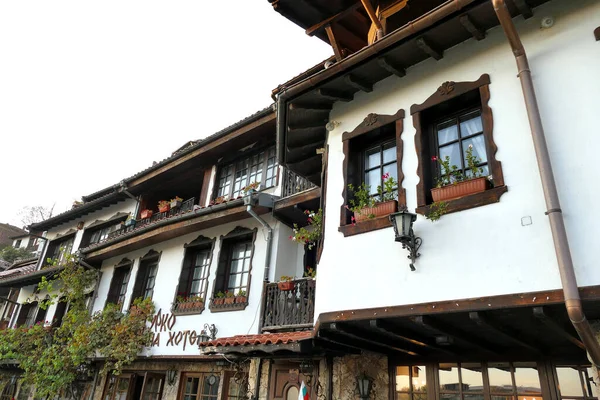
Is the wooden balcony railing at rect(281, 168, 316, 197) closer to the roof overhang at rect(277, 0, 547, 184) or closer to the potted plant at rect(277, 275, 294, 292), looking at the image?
the roof overhang at rect(277, 0, 547, 184)

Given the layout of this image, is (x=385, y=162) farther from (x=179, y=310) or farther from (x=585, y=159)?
(x=179, y=310)

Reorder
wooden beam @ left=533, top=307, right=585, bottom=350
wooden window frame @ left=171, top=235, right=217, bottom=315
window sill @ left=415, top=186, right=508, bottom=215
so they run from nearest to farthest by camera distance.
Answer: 1. wooden beam @ left=533, top=307, right=585, bottom=350
2. window sill @ left=415, top=186, right=508, bottom=215
3. wooden window frame @ left=171, top=235, right=217, bottom=315

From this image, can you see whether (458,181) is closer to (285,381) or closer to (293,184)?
(285,381)

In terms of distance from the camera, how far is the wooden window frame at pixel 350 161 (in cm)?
522

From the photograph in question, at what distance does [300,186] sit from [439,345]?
183 inches

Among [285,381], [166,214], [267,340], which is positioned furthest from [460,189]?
[166,214]

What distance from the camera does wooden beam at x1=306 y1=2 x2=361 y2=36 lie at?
6.77m

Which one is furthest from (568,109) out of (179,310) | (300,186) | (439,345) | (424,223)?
(179,310)

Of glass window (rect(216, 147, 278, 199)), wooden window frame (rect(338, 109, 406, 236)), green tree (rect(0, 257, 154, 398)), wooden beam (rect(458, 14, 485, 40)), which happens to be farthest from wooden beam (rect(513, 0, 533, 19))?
green tree (rect(0, 257, 154, 398))

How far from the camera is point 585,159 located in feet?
12.9

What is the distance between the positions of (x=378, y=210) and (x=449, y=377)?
2752 millimetres

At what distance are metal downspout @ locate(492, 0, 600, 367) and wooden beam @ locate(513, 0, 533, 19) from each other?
49 cm

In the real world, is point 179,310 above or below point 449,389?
above

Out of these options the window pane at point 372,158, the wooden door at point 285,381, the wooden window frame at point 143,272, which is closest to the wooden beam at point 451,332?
the window pane at point 372,158
